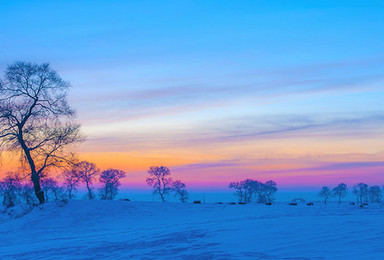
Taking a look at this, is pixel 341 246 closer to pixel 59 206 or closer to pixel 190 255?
pixel 190 255

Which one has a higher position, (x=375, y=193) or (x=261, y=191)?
(x=261, y=191)

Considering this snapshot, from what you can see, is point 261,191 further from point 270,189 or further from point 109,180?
point 109,180

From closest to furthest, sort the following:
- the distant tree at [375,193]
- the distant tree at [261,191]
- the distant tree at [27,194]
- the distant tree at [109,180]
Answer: the distant tree at [27,194], the distant tree at [109,180], the distant tree at [261,191], the distant tree at [375,193]

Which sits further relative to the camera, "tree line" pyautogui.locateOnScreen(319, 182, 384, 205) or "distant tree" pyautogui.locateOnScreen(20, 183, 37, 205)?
"tree line" pyautogui.locateOnScreen(319, 182, 384, 205)

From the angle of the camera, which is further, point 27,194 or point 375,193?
point 375,193

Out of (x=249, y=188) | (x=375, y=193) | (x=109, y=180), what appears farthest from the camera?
(x=375, y=193)

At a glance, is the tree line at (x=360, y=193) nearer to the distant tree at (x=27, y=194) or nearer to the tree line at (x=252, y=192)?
the tree line at (x=252, y=192)

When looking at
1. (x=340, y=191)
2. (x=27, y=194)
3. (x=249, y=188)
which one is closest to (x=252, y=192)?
(x=249, y=188)

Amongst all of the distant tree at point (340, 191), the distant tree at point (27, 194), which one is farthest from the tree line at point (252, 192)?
the distant tree at point (27, 194)

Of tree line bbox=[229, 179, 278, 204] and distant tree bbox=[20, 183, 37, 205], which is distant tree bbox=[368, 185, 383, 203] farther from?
distant tree bbox=[20, 183, 37, 205]

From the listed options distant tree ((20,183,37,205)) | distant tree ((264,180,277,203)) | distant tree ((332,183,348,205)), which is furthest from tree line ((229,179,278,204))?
distant tree ((20,183,37,205))

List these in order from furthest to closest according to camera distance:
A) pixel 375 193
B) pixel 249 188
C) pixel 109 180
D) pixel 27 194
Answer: pixel 375 193 < pixel 249 188 < pixel 109 180 < pixel 27 194

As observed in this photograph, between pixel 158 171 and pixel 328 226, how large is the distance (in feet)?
224

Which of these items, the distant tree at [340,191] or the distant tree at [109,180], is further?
the distant tree at [340,191]
